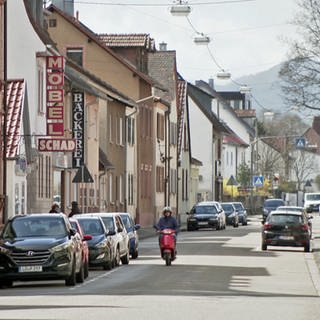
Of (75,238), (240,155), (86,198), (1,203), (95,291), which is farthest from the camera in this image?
(240,155)

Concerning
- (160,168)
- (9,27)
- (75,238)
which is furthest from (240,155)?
(75,238)

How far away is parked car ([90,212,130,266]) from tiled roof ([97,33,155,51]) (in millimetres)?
39331

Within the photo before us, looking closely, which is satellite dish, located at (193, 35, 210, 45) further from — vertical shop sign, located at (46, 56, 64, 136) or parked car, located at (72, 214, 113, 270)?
parked car, located at (72, 214, 113, 270)

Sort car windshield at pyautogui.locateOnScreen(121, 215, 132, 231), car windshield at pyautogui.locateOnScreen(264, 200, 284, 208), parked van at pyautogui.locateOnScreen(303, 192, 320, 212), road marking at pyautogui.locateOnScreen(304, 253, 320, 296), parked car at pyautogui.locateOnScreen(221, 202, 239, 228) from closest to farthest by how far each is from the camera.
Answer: road marking at pyautogui.locateOnScreen(304, 253, 320, 296), car windshield at pyautogui.locateOnScreen(121, 215, 132, 231), parked car at pyautogui.locateOnScreen(221, 202, 239, 228), car windshield at pyautogui.locateOnScreen(264, 200, 284, 208), parked van at pyautogui.locateOnScreen(303, 192, 320, 212)

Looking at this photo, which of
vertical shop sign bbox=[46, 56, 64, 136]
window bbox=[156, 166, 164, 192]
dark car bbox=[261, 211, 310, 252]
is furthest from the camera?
window bbox=[156, 166, 164, 192]

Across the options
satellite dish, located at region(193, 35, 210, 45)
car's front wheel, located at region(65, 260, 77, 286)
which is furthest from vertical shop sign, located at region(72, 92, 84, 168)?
car's front wheel, located at region(65, 260, 77, 286)

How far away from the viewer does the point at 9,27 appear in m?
46.3

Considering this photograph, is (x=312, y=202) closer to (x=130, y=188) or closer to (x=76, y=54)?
(x=130, y=188)

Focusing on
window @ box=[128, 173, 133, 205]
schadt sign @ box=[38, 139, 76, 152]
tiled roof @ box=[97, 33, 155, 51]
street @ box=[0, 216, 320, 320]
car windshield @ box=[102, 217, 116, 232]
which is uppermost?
tiled roof @ box=[97, 33, 155, 51]

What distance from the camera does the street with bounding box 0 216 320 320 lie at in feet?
67.6

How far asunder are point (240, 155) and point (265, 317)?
123 m

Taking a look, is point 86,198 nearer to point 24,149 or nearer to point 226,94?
point 24,149

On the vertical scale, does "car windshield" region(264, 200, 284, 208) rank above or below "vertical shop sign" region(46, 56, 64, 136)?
below

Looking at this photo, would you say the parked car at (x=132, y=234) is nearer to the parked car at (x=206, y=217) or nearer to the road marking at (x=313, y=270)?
the road marking at (x=313, y=270)
